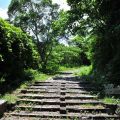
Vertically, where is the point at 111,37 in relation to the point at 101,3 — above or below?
below

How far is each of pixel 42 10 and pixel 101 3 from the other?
2436 cm

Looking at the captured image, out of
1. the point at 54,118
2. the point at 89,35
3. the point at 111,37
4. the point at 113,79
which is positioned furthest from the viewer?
the point at 89,35

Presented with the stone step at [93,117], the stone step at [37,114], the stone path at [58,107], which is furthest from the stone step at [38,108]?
the stone step at [93,117]

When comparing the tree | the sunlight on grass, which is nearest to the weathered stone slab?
the sunlight on grass

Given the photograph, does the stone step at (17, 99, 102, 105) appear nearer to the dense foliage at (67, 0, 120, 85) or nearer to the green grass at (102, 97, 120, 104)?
the green grass at (102, 97, 120, 104)

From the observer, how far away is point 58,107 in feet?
32.5

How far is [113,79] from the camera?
11.6 meters

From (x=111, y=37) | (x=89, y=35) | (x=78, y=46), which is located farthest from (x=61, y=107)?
(x=78, y=46)

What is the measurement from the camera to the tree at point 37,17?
37.3 meters

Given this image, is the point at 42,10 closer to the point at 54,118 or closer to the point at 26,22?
the point at 26,22

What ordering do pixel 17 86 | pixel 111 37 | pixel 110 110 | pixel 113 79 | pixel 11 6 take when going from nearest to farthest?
pixel 110 110, pixel 113 79, pixel 111 37, pixel 17 86, pixel 11 6

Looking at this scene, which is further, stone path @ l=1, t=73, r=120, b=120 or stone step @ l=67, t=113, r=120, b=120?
stone path @ l=1, t=73, r=120, b=120

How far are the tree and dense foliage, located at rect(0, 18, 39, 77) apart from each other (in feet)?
60.4

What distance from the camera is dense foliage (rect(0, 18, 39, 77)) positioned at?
1367cm
